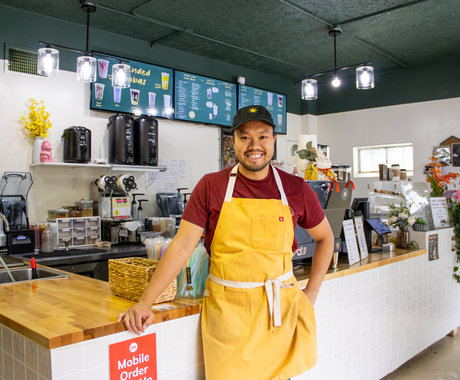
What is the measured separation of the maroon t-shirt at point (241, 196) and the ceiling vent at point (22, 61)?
10.6 feet

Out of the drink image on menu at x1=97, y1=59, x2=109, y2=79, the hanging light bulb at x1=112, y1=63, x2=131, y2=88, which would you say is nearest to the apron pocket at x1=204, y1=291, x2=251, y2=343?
the hanging light bulb at x1=112, y1=63, x2=131, y2=88

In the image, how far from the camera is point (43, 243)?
12.1 ft

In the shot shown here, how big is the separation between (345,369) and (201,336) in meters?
1.33

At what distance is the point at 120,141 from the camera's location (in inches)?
174

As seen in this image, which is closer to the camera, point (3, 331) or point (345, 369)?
point (3, 331)

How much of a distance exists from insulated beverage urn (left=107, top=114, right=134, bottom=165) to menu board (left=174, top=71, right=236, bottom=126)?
97 cm

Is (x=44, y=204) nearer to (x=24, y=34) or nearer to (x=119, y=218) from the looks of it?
(x=119, y=218)

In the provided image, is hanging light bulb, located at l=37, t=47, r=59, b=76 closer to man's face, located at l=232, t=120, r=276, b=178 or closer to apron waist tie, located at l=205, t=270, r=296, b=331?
man's face, located at l=232, t=120, r=276, b=178

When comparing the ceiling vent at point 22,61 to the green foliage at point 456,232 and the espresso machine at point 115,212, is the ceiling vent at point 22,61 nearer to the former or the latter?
the espresso machine at point 115,212

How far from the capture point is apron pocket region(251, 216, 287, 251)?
5.28ft

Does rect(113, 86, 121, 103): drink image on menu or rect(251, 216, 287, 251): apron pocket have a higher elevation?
rect(113, 86, 121, 103): drink image on menu

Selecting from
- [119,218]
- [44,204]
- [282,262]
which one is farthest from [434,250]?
[44,204]

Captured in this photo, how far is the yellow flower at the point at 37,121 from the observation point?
4066 millimetres

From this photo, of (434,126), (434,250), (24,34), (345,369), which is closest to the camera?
(345,369)
